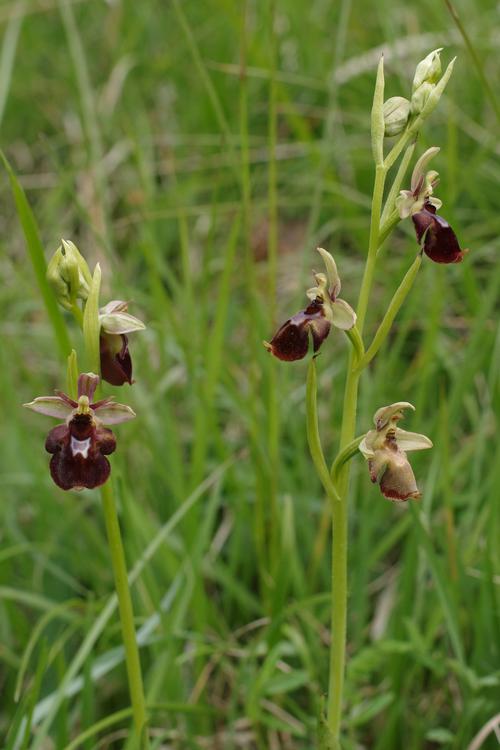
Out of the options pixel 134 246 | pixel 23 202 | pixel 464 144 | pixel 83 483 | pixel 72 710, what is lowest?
pixel 72 710

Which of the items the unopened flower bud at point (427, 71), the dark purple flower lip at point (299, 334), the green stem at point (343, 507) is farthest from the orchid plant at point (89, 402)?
the unopened flower bud at point (427, 71)

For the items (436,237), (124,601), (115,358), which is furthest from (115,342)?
(436,237)

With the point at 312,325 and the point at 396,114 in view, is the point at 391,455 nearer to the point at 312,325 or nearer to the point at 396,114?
the point at 312,325

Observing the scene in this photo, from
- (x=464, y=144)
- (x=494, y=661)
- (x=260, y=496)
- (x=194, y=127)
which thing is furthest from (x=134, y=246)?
(x=494, y=661)

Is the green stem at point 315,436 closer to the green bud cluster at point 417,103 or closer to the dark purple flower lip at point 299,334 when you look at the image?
the dark purple flower lip at point 299,334

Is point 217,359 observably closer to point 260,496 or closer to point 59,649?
point 260,496
